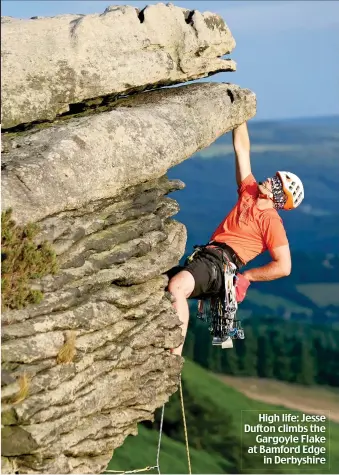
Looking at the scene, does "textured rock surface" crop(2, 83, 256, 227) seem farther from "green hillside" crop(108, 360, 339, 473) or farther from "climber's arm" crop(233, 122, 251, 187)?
"green hillside" crop(108, 360, 339, 473)

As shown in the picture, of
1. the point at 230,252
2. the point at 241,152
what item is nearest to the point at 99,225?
the point at 230,252

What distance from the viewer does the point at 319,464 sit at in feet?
100.0

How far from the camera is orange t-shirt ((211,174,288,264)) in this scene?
15055 millimetres

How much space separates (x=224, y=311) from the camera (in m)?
15.2

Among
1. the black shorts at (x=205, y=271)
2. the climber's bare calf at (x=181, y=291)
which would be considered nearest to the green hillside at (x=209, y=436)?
the black shorts at (x=205, y=271)

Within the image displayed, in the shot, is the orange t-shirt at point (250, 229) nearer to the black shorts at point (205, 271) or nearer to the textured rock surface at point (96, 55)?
the black shorts at point (205, 271)

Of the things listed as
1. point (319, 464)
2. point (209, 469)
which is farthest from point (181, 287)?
point (209, 469)

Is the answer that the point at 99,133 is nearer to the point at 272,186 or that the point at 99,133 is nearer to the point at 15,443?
the point at 272,186

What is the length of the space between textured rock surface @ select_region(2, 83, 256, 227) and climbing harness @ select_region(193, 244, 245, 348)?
1.83 m

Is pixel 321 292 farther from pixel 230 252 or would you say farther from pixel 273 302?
pixel 230 252

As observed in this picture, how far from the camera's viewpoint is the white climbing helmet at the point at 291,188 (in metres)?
15.3

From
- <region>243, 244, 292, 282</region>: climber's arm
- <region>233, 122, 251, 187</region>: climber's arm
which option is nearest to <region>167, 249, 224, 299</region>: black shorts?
<region>243, 244, 292, 282</region>: climber's arm

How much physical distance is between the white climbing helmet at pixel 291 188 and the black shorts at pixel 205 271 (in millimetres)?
1340

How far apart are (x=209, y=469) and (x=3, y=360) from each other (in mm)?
22178
